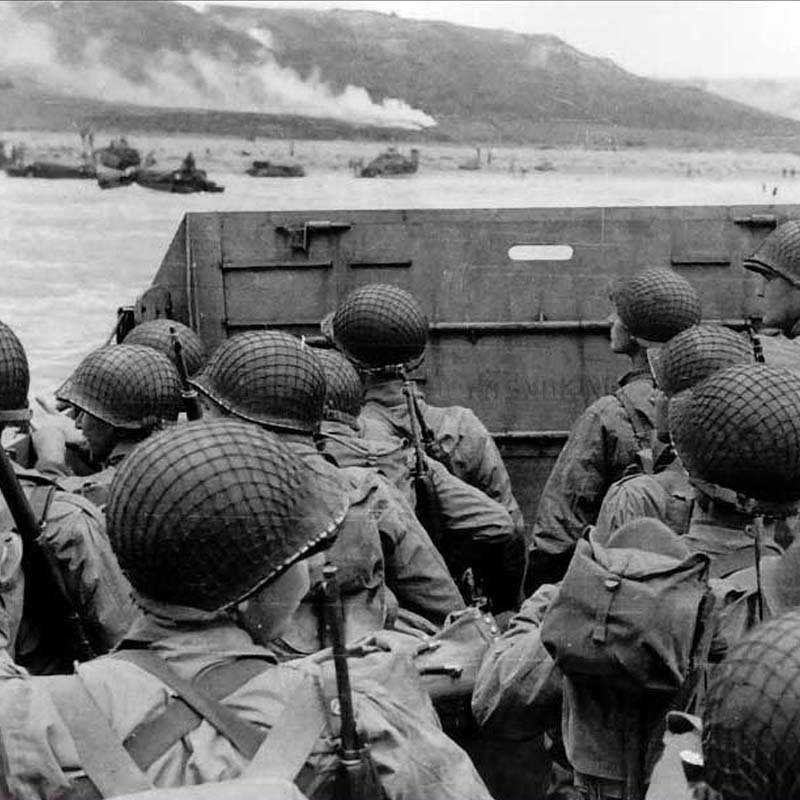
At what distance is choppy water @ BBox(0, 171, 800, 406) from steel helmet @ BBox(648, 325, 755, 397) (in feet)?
10.6

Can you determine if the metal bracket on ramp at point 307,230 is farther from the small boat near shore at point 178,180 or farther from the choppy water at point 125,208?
the small boat near shore at point 178,180

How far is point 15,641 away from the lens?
322 cm

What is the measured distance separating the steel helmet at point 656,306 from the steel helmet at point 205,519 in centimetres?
335

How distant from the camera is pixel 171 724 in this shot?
1981 mm

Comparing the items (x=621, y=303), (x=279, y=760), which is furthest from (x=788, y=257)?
(x=279, y=760)

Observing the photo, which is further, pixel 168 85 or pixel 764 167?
pixel 764 167

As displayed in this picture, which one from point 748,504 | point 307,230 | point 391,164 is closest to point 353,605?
point 748,504

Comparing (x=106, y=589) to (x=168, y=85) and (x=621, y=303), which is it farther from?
(x=168, y=85)

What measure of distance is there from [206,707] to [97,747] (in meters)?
0.17

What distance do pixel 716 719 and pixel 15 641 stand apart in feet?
6.84

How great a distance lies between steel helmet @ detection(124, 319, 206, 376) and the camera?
17.7 feet

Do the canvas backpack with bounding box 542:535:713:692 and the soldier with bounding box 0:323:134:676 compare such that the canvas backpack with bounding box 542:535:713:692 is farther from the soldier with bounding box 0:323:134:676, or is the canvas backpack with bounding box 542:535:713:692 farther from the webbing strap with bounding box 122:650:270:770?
the soldier with bounding box 0:323:134:676

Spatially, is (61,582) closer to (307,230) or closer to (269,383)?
(269,383)

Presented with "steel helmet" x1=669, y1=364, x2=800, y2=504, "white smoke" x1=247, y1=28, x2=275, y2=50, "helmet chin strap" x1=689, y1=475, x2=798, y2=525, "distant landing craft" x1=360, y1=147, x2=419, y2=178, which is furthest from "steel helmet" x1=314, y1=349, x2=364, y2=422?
"distant landing craft" x1=360, y1=147, x2=419, y2=178
